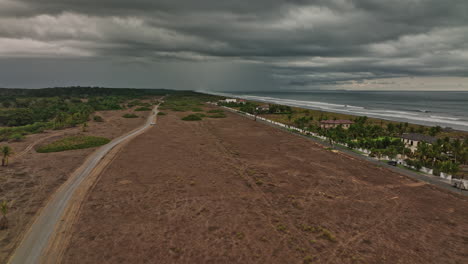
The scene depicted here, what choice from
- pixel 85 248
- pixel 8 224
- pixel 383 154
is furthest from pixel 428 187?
pixel 8 224

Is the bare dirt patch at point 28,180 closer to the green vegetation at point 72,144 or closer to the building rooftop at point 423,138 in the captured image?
the green vegetation at point 72,144

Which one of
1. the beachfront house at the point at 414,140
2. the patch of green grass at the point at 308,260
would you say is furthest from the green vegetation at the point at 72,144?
the beachfront house at the point at 414,140

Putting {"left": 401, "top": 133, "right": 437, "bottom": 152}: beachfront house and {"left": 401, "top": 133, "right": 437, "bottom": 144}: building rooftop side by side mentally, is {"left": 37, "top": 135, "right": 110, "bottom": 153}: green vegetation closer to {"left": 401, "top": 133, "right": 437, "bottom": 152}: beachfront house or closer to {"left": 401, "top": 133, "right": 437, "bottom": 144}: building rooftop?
{"left": 401, "top": 133, "right": 437, "bottom": 152}: beachfront house

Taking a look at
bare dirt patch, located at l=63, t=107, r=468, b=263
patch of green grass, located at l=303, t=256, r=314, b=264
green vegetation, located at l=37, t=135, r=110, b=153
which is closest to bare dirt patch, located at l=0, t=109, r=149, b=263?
green vegetation, located at l=37, t=135, r=110, b=153

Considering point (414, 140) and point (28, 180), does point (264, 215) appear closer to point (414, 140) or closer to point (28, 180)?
point (28, 180)

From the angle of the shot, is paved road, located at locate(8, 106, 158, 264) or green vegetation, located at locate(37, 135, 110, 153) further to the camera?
green vegetation, located at locate(37, 135, 110, 153)

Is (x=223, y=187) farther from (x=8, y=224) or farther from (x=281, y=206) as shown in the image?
(x=8, y=224)
